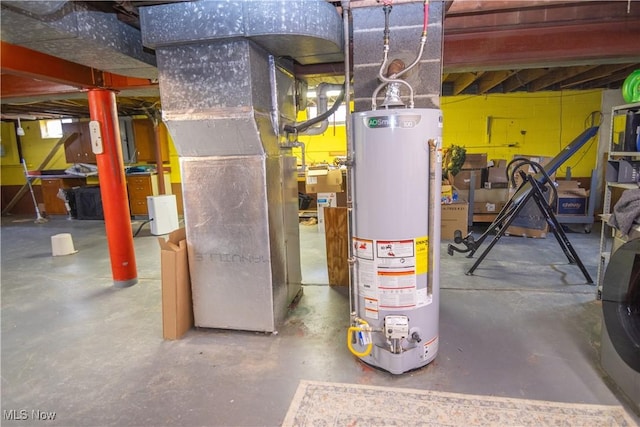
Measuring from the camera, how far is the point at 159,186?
705 centimetres

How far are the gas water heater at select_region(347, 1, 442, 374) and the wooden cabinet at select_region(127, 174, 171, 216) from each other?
20.7 ft

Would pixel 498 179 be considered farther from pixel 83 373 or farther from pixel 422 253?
pixel 83 373

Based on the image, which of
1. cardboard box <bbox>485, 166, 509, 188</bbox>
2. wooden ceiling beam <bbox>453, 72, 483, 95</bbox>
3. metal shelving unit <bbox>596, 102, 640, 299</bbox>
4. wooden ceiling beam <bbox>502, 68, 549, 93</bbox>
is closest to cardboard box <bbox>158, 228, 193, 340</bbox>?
metal shelving unit <bbox>596, 102, 640, 299</bbox>

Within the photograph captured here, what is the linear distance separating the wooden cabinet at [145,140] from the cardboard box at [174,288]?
5726 mm

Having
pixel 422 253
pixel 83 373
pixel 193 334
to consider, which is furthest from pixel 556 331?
pixel 83 373

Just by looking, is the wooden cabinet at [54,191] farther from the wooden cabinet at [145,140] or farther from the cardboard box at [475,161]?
the cardboard box at [475,161]

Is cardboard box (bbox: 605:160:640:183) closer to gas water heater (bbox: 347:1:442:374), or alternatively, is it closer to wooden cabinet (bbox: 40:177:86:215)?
gas water heater (bbox: 347:1:442:374)

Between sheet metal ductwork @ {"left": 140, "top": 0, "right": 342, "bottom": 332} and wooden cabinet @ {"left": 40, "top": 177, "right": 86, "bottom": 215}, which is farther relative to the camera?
wooden cabinet @ {"left": 40, "top": 177, "right": 86, "bottom": 215}

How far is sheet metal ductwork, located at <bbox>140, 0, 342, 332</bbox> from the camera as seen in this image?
77.4 inches

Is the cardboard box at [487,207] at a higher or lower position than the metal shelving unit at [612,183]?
lower

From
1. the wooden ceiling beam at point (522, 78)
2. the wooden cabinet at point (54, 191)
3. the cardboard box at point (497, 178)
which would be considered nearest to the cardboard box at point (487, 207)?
the cardboard box at point (497, 178)

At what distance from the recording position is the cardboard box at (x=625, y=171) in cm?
243

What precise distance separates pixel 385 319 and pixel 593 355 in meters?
1.36

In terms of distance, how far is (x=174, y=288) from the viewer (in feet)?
8.07
